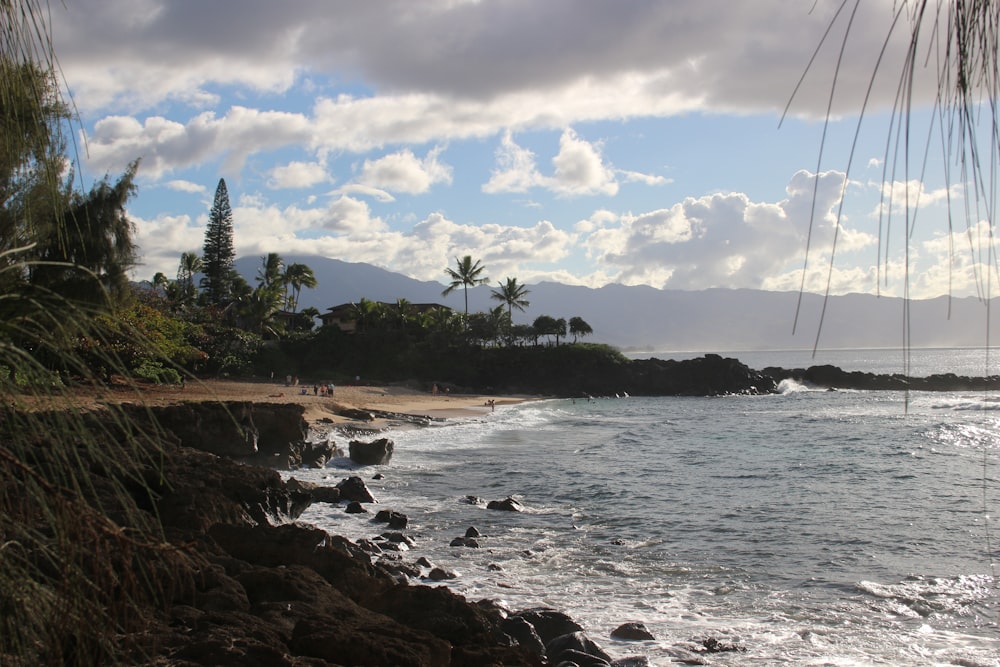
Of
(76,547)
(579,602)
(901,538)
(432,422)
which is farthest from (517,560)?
(432,422)

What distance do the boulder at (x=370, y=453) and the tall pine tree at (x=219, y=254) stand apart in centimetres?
4378

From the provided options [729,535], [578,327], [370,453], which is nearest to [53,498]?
[729,535]

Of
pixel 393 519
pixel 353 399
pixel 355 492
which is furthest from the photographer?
pixel 353 399

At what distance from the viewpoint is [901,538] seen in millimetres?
14492

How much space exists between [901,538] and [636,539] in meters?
4.94

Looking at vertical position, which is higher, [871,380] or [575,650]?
[871,380]

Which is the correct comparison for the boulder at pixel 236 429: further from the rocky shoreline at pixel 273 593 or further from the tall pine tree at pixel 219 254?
the tall pine tree at pixel 219 254

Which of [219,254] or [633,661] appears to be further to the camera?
[219,254]

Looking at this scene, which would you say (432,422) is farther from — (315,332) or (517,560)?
(315,332)

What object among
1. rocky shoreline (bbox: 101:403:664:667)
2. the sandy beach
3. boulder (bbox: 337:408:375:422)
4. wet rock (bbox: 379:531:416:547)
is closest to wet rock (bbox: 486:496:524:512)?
wet rock (bbox: 379:531:416:547)

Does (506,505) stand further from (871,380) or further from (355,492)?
(871,380)

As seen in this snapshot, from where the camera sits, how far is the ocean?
9656 mm

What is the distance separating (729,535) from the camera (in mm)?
14891

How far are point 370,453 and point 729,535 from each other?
12.2 meters
